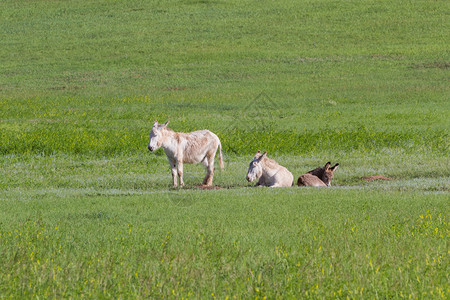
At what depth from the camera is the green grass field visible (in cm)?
897

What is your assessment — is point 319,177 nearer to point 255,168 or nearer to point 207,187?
point 255,168

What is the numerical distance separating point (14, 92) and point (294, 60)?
77.3 feet

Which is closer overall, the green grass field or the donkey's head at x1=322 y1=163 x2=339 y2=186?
the green grass field

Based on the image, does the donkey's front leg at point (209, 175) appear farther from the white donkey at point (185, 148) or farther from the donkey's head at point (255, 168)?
the donkey's head at point (255, 168)

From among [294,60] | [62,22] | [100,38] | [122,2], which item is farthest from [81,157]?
[122,2]

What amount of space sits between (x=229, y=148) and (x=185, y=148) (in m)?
7.37

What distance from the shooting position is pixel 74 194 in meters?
17.3

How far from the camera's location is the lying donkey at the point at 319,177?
63.1 ft

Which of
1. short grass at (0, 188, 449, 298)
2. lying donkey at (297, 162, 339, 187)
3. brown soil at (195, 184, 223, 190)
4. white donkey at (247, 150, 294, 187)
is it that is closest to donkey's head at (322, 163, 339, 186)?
lying donkey at (297, 162, 339, 187)

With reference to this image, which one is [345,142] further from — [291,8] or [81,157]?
[291,8]

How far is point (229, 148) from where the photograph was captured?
26578mm

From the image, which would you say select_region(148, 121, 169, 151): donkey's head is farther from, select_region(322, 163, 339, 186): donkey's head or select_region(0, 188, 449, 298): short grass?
select_region(322, 163, 339, 186): donkey's head

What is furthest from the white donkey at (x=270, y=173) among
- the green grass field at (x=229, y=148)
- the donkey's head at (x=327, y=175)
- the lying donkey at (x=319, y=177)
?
the donkey's head at (x=327, y=175)

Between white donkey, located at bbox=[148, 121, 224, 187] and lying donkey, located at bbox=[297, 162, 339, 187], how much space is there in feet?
8.79
